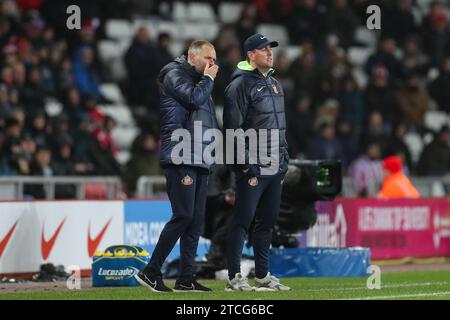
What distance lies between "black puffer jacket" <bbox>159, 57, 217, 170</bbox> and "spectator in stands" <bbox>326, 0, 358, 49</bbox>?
A: 13.9 m

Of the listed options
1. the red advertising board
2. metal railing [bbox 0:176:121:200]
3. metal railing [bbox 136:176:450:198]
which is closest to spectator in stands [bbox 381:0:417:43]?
metal railing [bbox 136:176:450:198]

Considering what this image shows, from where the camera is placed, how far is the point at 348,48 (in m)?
26.7

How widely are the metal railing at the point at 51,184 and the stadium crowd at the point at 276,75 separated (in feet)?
0.71

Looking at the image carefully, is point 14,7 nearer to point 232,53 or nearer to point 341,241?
point 232,53

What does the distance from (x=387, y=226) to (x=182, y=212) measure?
8.26m

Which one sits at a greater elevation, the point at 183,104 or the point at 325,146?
the point at 183,104

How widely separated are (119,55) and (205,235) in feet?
25.4

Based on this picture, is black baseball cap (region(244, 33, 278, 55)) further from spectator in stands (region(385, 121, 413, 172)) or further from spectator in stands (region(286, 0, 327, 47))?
spectator in stands (region(286, 0, 327, 47))

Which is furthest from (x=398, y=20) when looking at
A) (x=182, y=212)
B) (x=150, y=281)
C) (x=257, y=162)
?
(x=150, y=281)

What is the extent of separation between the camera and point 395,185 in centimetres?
2034

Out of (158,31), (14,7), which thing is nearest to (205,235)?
(14,7)

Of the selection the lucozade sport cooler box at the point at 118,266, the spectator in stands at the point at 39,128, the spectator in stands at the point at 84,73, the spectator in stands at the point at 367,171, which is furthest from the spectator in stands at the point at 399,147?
the lucozade sport cooler box at the point at 118,266

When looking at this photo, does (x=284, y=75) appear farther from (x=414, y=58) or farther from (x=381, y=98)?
(x=414, y=58)

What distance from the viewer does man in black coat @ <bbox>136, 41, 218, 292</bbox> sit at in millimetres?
11812
